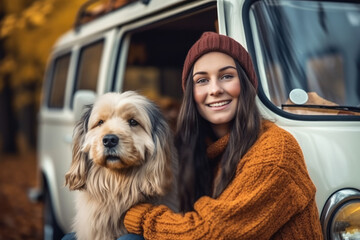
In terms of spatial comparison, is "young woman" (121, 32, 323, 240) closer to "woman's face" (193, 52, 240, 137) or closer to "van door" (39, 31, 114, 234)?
"woman's face" (193, 52, 240, 137)

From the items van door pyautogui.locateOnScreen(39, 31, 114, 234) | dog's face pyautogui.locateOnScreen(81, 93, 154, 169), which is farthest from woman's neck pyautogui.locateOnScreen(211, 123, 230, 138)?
van door pyautogui.locateOnScreen(39, 31, 114, 234)

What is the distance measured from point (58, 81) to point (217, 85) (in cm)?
340

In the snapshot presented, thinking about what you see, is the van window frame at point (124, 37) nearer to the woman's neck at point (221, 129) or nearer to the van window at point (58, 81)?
the woman's neck at point (221, 129)

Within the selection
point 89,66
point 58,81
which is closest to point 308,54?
point 89,66

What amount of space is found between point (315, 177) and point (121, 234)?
108 cm

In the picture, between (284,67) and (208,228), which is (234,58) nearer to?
(284,67)

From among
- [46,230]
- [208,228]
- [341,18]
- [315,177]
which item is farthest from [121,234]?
[46,230]

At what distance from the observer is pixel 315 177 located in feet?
7.30

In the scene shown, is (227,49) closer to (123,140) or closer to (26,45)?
(123,140)

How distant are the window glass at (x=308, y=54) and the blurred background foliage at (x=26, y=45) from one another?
4.86 m

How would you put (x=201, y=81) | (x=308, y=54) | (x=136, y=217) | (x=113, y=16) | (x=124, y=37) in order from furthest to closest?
(x=113, y=16) → (x=124, y=37) → (x=308, y=54) → (x=201, y=81) → (x=136, y=217)

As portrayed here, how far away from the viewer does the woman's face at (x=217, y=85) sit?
2.31 m

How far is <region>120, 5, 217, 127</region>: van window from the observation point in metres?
3.01

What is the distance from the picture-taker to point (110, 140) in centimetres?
226
